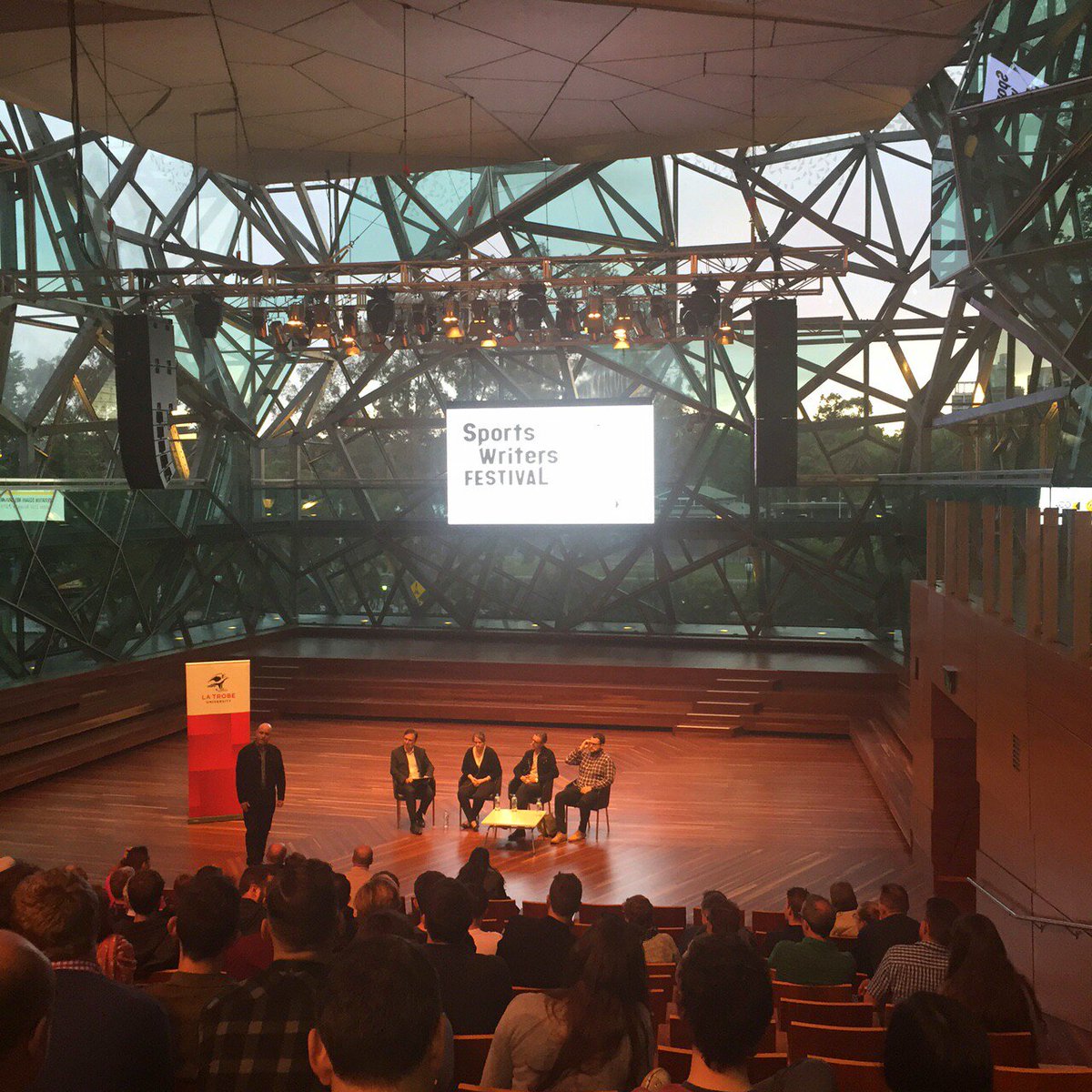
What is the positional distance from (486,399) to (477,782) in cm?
795

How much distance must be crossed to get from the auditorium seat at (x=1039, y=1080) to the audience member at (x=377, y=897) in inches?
93.1

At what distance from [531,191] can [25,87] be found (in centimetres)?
761

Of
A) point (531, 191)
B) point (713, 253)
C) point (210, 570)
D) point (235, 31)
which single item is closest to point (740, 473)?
point (531, 191)

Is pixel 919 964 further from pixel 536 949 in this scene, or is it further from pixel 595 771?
pixel 595 771

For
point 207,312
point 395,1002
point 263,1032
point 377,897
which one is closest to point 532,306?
point 207,312

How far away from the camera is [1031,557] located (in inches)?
240

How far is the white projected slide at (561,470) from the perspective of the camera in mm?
13609

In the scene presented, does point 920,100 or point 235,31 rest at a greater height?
point 920,100

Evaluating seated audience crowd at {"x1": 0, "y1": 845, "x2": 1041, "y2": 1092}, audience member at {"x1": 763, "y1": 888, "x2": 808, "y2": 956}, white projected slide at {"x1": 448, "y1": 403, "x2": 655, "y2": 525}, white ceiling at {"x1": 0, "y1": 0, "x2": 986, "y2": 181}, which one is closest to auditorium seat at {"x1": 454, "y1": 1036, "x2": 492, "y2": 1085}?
seated audience crowd at {"x1": 0, "y1": 845, "x2": 1041, "y2": 1092}

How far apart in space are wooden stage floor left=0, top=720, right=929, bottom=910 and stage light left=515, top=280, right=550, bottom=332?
15.2 ft

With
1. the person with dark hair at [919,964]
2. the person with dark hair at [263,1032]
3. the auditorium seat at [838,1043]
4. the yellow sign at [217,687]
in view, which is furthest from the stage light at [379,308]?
the person with dark hair at [263,1032]

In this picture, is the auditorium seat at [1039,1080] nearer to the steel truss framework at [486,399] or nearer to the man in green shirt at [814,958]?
the man in green shirt at [814,958]

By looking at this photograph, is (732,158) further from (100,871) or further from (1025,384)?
(100,871)

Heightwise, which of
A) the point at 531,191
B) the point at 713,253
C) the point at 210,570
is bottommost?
the point at 210,570
